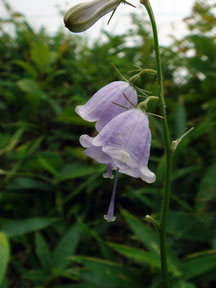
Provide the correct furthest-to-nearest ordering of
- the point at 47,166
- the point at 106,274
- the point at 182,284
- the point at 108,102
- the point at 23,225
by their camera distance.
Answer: the point at 47,166
the point at 23,225
the point at 106,274
the point at 182,284
the point at 108,102

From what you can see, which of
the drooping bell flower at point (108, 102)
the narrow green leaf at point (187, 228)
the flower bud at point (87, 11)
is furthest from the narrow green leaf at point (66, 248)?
the flower bud at point (87, 11)

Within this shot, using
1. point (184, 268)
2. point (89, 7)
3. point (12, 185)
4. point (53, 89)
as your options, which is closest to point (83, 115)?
point (89, 7)

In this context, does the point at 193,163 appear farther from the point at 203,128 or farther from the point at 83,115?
the point at 83,115

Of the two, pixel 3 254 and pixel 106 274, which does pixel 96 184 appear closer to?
pixel 106 274

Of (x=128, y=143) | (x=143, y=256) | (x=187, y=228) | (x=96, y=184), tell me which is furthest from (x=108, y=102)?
(x=96, y=184)

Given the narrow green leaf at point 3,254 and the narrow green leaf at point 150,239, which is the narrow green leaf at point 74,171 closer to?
the narrow green leaf at point 150,239

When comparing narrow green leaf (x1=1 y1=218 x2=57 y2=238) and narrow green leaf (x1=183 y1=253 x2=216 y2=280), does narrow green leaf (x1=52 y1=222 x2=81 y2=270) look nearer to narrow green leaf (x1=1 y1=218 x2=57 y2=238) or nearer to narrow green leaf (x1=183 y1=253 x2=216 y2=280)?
narrow green leaf (x1=1 y1=218 x2=57 y2=238)
